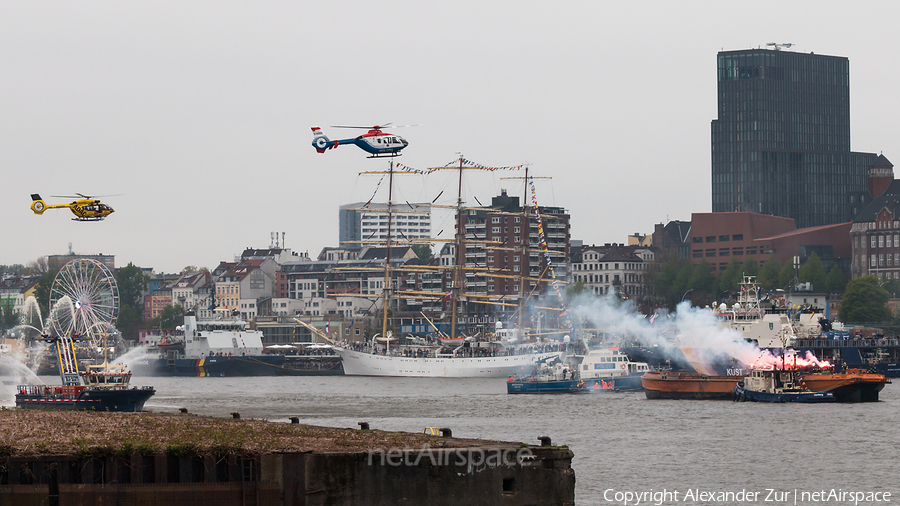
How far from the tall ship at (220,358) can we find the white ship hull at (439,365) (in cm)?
1076

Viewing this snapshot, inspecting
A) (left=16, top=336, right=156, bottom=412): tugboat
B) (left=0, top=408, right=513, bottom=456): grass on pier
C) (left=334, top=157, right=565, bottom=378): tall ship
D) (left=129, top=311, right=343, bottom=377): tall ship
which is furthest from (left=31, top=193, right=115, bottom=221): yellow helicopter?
(left=129, top=311, right=343, bottom=377): tall ship

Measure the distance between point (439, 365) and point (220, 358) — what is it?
34146 mm

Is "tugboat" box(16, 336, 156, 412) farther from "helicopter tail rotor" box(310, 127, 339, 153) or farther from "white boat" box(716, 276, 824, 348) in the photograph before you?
"white boat" box(716, 276, 824, 348)

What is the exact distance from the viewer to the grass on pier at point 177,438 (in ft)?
79.5

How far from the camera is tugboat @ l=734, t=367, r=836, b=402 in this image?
81.7 metres

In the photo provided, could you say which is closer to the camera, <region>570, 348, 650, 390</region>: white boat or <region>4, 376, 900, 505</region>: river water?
<region>4, 376, 900, 505</region>: river water

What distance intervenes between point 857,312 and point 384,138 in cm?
11702

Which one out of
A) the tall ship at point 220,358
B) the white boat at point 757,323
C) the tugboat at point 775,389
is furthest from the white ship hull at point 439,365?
the tugboat at point 775,389

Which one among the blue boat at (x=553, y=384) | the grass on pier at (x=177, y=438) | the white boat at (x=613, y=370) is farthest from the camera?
the white boat at (x=613, y=370)

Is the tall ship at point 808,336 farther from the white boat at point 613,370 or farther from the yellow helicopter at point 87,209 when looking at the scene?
the yellow helicopter at point 87,209

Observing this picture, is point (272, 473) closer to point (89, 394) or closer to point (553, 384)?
point (89, 394)

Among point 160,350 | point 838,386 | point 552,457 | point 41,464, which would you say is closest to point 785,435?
point 838,386

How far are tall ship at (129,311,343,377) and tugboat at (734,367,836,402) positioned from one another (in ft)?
316

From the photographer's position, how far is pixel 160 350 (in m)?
188
